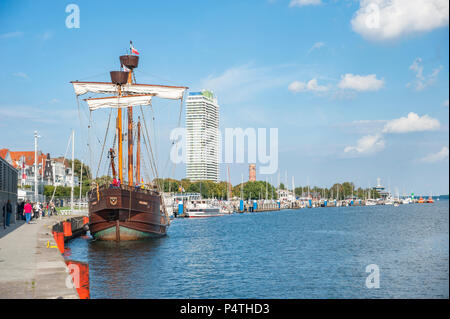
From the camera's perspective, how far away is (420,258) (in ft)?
121

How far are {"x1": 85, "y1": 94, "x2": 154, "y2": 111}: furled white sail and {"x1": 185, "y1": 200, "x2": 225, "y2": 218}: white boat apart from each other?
61720 millimetres

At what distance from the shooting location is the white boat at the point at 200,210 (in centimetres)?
11014

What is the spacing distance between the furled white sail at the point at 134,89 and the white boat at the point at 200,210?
196 ft

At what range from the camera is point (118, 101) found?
48.9m

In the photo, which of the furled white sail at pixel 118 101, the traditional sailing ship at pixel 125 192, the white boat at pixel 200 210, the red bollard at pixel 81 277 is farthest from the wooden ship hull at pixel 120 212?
the white boat at pixel 200 210

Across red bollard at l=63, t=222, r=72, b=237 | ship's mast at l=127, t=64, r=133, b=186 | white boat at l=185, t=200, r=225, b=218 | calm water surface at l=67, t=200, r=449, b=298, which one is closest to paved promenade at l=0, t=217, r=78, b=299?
calm water surface at l=67, t=200, r=449, b=298

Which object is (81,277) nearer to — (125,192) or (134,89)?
(125,192)

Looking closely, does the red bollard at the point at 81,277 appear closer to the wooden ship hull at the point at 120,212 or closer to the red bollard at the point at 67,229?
the wooden ship hull at the point at 120,212

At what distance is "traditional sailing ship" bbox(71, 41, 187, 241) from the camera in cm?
4072

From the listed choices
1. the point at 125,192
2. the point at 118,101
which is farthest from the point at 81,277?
the point at 118,101

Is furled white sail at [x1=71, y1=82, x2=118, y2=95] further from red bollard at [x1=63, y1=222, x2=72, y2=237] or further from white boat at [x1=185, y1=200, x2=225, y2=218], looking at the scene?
white boat at [x1=185, y1=200, x2=225, y2=218]

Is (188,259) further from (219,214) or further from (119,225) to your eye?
(219,214)

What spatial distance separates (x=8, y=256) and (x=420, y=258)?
30.3 metres
